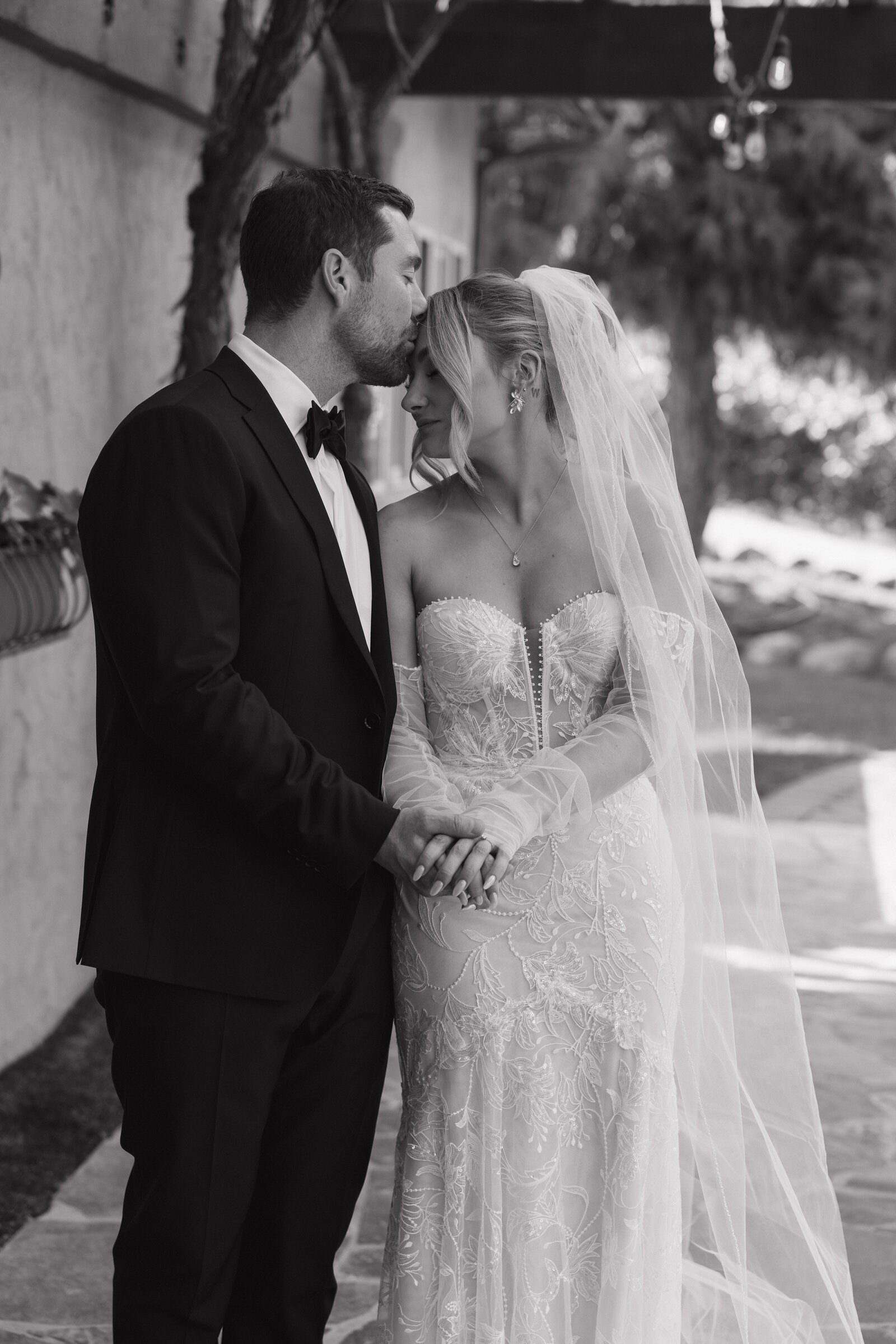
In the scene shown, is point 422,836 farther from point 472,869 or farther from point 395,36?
point 395,36

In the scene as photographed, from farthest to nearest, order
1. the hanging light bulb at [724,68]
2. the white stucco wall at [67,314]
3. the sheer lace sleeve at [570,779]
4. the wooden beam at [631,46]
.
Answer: the wooden beam at [631,46], the hanging light bulb at [724,68], the white stucco wall at [67,314], the sheer lace sleeve at [570,779]

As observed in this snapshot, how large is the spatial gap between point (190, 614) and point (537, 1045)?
0.98 metres

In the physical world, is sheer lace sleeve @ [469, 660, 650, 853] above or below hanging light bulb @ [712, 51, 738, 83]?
below

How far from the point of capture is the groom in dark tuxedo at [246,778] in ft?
6.96

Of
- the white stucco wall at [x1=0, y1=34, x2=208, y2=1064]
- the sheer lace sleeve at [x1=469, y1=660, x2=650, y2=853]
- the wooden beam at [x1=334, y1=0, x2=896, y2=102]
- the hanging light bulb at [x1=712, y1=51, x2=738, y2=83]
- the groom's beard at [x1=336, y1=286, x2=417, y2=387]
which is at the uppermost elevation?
the wooden beam at [x1=334, y1=0, x2=896, y2=102]

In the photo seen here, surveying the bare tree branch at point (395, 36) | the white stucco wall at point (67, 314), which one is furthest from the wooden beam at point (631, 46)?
the white stucco wall at point (67, 314)

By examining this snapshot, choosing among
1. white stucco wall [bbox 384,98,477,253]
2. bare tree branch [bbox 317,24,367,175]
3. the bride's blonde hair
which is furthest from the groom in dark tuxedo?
white stucco wall [bbox 384,98,477,253]

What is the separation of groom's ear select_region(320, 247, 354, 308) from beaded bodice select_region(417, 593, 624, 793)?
0.57m

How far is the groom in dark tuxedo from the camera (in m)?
2.12

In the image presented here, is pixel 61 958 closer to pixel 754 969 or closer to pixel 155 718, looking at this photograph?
pixel 754 969

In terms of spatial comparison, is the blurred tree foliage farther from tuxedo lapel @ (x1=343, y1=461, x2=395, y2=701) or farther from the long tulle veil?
tuxedo lapel @ (x1=343, y1=461, x2=395, y2=701)

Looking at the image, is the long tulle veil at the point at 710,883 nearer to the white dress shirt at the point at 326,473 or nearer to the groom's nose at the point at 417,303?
the groom's nose at the point at 417,303

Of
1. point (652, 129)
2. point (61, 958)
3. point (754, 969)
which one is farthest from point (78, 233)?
point (652, 129)

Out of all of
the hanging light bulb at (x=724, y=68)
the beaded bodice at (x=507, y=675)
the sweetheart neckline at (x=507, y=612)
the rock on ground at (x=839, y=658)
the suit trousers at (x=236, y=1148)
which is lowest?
the suit trousers at (x=236, y=1148)
